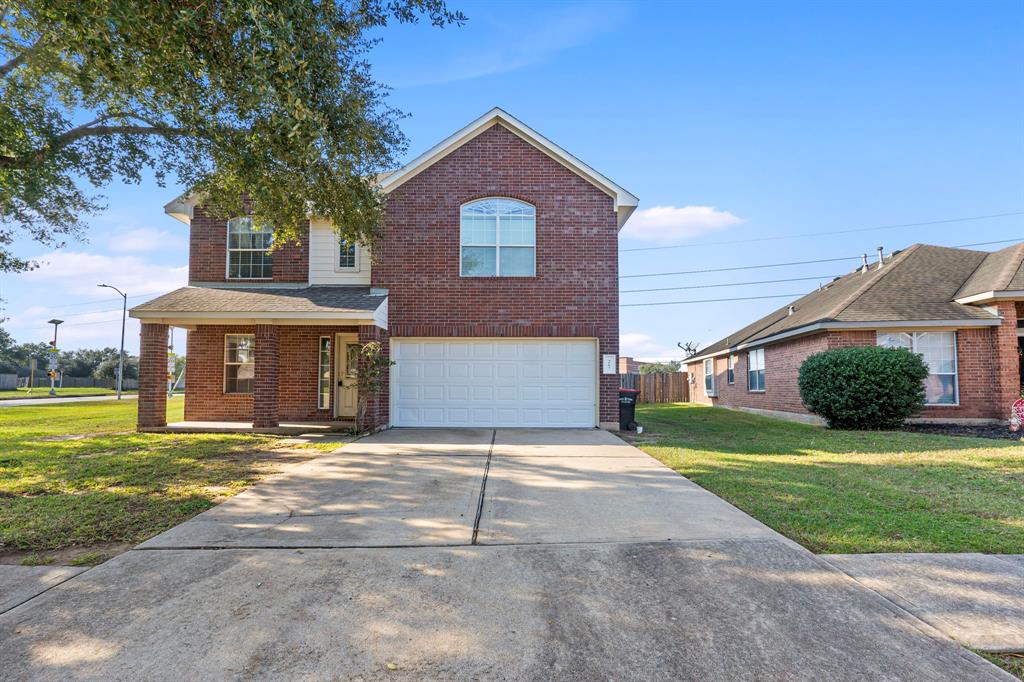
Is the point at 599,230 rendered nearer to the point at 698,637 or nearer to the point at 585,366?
the point at 585,366

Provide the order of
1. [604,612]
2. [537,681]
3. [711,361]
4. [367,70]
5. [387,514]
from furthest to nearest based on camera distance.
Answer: [711,361], [367,70], [387,514], [604,612], [537,681]

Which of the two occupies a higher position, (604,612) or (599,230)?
(599,230)

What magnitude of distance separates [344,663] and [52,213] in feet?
36.8

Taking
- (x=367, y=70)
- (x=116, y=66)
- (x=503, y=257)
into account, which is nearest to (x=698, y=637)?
(x=116, y=66)

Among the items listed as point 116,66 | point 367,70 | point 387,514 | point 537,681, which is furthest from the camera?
point 367,70

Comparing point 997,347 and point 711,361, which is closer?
point 997,347

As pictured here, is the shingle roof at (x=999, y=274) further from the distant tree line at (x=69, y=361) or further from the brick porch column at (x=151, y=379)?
the distant tree line at (x=69, y=361)

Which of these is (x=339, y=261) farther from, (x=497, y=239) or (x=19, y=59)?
(x=19, y=59)

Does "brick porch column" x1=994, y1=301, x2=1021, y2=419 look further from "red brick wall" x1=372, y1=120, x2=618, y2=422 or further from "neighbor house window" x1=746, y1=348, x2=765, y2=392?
"red brick wall" x1=372, y1=120, x2=618, y2=422

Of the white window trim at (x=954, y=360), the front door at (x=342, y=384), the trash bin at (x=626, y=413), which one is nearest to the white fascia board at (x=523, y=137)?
the front door at (x=342, y=384)

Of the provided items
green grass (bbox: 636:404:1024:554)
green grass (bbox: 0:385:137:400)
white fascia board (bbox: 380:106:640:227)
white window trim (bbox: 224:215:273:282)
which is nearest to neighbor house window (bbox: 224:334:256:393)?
white window trim (bbox: 224:215:273:282)

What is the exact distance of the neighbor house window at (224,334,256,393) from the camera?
531 inches

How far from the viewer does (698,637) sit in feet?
8.94

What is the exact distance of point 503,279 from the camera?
12.4 metres
